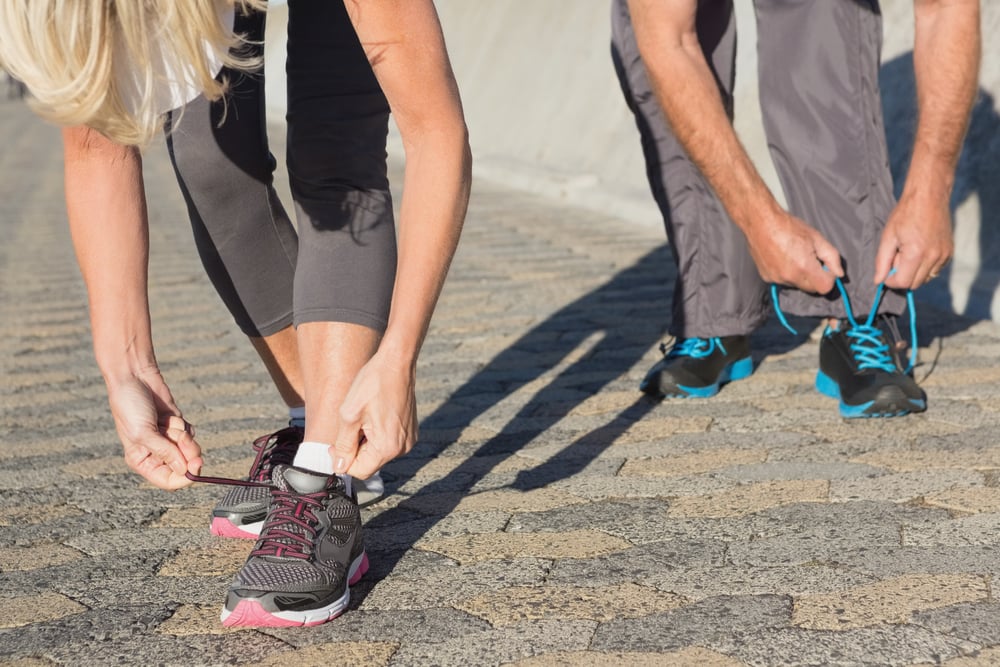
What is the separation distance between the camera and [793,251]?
2980 millimetres

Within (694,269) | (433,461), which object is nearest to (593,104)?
(694,269)

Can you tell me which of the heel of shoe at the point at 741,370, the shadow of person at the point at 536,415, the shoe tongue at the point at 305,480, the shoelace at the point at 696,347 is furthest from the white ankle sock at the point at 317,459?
the heel of shoe at the point at 741,370

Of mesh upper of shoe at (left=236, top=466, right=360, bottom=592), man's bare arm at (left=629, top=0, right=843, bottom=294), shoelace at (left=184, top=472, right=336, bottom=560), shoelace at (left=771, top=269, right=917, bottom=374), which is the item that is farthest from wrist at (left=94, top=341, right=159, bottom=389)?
shoelace at (left=771, top=269, right=917, bottom=374)

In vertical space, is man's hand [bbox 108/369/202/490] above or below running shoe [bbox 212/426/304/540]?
above

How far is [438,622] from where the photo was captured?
1.92m

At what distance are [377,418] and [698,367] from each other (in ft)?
5.38

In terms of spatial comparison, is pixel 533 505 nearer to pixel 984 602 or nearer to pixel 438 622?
pixel 438 622

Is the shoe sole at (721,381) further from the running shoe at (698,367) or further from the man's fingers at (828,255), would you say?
the man's fingers at (828,255)

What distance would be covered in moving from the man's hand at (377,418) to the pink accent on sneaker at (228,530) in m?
0.60

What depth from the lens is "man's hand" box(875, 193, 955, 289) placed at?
296 centimetres

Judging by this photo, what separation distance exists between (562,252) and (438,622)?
397cm

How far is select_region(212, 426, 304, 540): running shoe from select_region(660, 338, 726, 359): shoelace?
4.06 ft

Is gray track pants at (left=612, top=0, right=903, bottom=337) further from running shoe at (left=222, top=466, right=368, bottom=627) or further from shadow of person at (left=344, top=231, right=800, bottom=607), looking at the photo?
running shoe at (left=222, top=466, right=368, bottom=627)

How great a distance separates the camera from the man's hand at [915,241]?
9.71 ft
